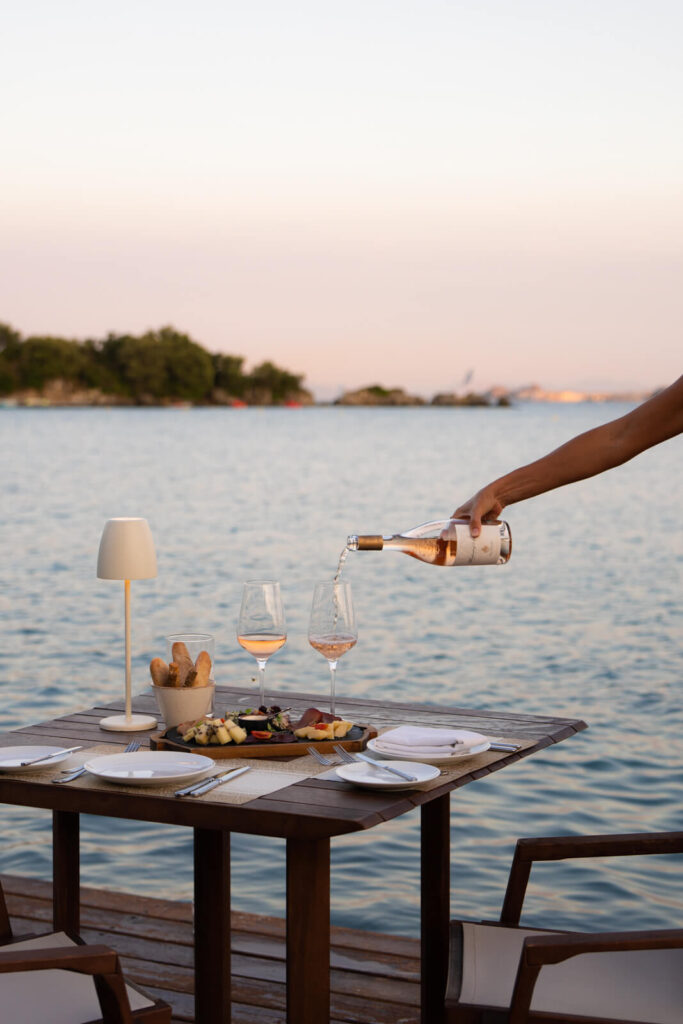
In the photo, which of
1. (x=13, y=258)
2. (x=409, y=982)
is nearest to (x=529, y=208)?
(x=13, y=258)

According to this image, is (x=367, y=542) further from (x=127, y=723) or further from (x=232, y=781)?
(x=127, y=723)

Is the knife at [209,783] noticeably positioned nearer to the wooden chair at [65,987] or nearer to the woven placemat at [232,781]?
the woven placemat at [232,781]

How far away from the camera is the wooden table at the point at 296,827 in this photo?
2.03 metres

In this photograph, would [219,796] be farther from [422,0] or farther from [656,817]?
[422,0]

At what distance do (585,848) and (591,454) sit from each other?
2.36ft

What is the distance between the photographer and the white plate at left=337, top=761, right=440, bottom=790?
2119 millimetres

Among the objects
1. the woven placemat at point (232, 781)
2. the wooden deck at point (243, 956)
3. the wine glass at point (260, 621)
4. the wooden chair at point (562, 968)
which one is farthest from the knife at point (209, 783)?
the wooden deck at point (243, 956)

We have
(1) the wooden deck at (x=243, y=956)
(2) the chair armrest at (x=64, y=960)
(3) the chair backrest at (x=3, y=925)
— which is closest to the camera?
(2) the chair armrest at (x=64, y=960)

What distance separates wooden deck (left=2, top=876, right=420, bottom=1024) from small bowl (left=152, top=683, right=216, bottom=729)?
962 mm

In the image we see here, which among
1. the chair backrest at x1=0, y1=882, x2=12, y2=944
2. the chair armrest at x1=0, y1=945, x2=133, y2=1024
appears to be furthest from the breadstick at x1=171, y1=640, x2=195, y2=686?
the chair armrest at x1=0, y1=945, x2=133, y2=1024

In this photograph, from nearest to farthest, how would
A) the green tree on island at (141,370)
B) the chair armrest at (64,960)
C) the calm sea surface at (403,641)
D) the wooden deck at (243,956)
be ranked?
the chair armrest at (64,960) < the wooden deck at (243,956) < the calm sea surface at (403,641) < the green tree on island at (141,370)

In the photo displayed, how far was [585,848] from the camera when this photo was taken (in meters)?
2.36

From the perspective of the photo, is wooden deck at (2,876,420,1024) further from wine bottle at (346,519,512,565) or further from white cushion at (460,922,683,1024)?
wine bottle at (346,519,512,565)

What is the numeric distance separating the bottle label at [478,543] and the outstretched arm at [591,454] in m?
0.02
